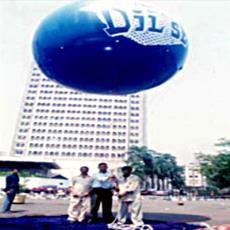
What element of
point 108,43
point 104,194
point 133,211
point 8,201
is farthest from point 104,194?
point 8,201

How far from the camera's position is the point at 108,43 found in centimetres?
592

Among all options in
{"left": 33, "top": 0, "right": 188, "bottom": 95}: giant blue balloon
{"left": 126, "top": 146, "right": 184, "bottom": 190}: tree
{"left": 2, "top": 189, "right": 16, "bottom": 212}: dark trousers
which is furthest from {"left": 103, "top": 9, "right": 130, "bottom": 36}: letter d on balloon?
{"left": 126, "top": 146, "right": 184, "bottom": 190}: tree

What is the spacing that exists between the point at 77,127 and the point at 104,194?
93366 mm

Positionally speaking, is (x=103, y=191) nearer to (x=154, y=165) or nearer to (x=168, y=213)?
(x=168, y=213)

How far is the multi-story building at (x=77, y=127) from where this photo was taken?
9738 centimetres

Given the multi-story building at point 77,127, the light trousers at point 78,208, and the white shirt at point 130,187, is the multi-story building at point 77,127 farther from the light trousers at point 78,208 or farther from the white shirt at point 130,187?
the white shirt at point 130,187

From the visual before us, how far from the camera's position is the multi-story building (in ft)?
319

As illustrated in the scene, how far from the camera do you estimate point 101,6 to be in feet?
19.8

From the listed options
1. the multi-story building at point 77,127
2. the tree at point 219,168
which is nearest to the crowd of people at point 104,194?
the tree at point 219,168

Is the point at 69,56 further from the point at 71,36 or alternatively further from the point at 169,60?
the point at 169,60

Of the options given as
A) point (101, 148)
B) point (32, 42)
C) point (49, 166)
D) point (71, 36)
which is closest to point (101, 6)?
point (71, 36)

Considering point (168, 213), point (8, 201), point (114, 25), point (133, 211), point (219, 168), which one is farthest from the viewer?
point (219, 168)

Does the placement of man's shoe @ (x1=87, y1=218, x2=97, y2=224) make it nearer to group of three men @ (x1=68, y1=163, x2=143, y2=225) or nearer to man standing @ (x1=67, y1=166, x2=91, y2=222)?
group of three men @ (x1=68, y1=163, x2=143, y2=225)

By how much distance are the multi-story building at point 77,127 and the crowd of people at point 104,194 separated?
288 ft
